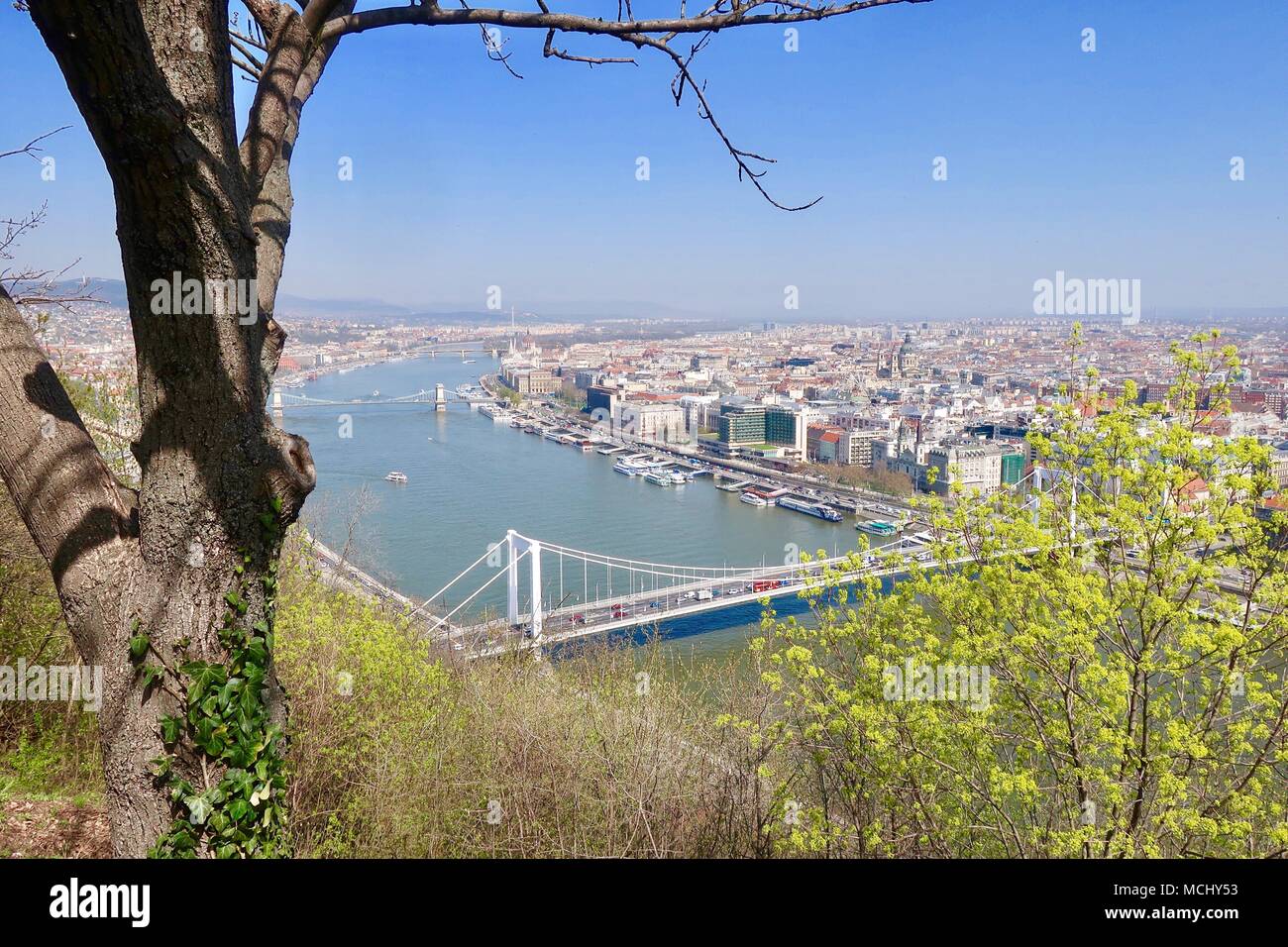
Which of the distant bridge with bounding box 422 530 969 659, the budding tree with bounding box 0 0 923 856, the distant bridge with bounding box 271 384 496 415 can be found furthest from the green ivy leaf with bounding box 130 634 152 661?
the distant bridge with bounding box 271 384 496 415

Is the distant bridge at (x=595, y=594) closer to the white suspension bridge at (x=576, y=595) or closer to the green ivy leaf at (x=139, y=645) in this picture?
the white suspension bridge at (x=576, y=595)

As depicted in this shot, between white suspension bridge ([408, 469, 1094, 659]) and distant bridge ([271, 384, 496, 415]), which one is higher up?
distant bridge ([271, 384, 496, 415])

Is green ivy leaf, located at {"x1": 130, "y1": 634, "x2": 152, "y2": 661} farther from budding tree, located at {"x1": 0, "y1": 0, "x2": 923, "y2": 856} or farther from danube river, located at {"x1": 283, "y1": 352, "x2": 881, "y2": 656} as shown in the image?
danube river, located at {"x1": 283, "y1": 352, "x2": 881, "y2": 656}

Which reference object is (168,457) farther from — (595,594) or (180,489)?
(595,594)

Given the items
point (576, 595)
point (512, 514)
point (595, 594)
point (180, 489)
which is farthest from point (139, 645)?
point (512, 514)

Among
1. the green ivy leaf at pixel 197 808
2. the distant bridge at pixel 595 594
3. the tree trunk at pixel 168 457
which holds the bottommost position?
the distant bridge at pixel 595 594

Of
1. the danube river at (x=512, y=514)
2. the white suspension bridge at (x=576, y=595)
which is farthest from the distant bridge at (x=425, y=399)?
the white suspension bridge at (x=576, y=595)
